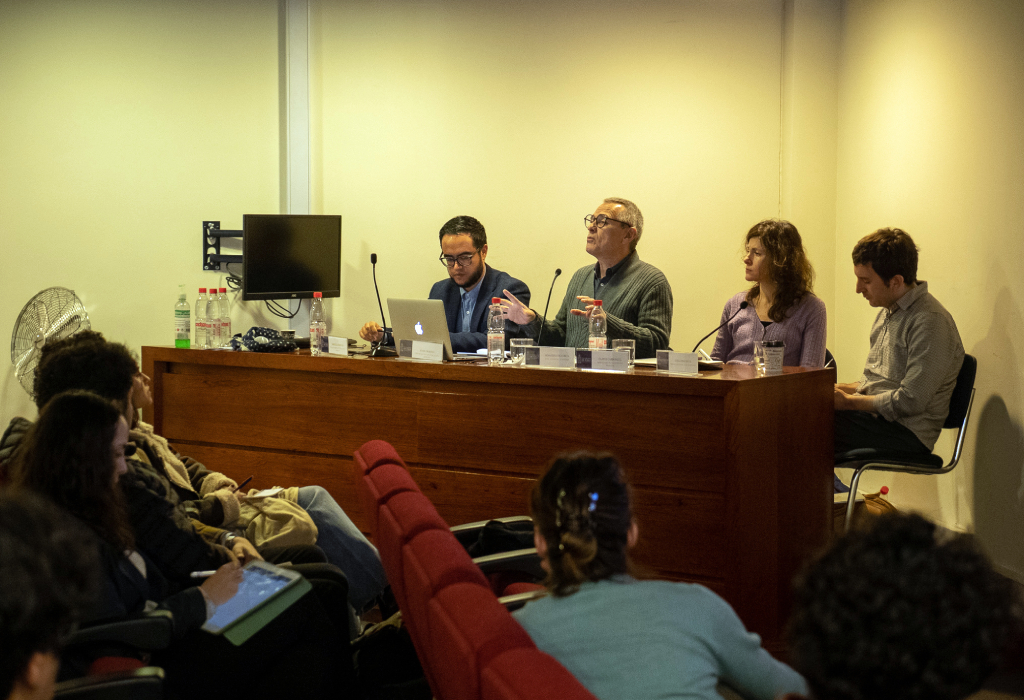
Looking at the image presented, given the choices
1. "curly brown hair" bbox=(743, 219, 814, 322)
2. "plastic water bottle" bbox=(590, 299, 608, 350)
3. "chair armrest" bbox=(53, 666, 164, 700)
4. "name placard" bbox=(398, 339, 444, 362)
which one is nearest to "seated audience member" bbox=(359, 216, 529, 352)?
"name placard" bbox=(398, 339, 444, 362)

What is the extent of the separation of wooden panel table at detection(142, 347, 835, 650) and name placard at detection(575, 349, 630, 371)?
0.09 meters

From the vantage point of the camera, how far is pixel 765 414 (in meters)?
2.86

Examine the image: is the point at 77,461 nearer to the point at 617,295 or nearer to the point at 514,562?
the point at 514,562

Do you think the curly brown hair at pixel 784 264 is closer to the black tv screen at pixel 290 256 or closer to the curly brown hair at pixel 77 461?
the black tv screen at pixel 290 256

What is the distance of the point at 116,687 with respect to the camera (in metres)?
1.43

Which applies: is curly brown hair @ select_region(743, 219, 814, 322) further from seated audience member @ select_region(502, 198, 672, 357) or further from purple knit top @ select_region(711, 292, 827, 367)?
seated audience member @ select_region(502, 198, 672, 357)

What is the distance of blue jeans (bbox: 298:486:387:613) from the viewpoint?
113 inches

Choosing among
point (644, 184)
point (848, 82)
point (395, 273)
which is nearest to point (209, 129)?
point (395, 273)

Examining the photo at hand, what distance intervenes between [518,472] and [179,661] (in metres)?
1.47

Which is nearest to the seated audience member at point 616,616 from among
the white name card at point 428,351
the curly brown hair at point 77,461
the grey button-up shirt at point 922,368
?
the curly brown hair at point 77,461

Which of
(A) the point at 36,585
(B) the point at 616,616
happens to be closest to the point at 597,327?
(B) the point at 616,616

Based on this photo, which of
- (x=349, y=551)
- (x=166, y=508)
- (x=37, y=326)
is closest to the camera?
(x=166, y=508)

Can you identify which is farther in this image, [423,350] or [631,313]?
[631,313]

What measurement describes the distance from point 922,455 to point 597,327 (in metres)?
1.45
